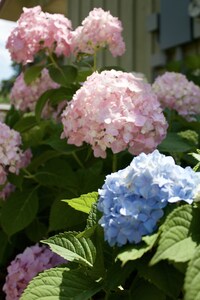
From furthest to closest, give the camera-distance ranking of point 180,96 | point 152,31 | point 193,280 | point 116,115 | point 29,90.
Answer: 1. point 152,31
2. point 29,90
3. point 180,96
4. point 116,115
5. point 193,280

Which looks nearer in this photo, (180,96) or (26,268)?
(26,268)

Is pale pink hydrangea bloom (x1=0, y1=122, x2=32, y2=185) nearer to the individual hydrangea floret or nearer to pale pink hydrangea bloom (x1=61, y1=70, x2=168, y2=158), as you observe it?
pale pink hydrangea bloom (x1=61, y1=70, x2=168, y2=158)

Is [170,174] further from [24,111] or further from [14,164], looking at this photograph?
[24,111]

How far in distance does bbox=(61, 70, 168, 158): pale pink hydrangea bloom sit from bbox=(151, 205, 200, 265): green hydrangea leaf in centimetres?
48

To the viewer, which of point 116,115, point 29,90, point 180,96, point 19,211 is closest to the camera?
point 116,115

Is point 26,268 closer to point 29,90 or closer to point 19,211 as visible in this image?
point 19,211

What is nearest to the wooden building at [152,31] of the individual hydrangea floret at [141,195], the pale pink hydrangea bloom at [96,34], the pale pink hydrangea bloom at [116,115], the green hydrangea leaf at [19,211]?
the pale pink hydrangea bloom at [96,34]

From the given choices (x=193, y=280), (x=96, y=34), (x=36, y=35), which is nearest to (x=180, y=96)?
(x=96, y=34)

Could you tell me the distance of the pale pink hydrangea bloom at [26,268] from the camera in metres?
1.36

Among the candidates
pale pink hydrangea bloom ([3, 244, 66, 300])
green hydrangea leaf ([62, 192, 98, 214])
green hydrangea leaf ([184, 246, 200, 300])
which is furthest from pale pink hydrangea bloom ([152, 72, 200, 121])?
green hydrangea leaf ([184, 246, 200, 300])

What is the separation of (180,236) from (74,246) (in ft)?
0.86

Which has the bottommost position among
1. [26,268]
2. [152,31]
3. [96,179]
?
[26,268]

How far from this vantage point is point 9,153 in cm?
145

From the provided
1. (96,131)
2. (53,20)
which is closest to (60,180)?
(96,131)
